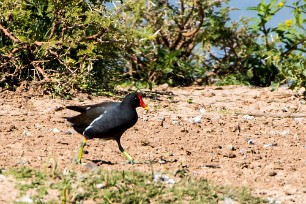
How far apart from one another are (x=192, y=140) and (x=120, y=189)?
2601 mm

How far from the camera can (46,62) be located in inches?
419

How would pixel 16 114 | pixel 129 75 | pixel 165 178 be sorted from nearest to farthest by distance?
pixel 165 178, pixel 16 114, pixel 129 75

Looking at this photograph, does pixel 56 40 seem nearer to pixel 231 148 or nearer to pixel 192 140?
pixel 192 140

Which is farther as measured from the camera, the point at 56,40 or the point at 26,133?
the point at 56,40

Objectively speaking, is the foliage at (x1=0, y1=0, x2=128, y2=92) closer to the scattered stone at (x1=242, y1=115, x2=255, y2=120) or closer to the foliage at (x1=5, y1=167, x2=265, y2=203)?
the scattered stone at (x1=242, y1=115, x2=255, y2=120)

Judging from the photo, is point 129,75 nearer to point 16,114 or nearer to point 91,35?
point 91,35

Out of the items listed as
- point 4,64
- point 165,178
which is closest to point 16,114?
point 4,64

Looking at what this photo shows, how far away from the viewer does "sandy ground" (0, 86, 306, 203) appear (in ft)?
22.8

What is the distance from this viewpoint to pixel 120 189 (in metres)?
5.93

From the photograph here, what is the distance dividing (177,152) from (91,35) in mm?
3413

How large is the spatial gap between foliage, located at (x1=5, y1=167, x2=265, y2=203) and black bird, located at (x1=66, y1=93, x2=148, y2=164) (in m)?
0.78

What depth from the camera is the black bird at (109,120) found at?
23.2ft

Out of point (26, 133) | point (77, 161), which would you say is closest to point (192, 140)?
point (26, 133)

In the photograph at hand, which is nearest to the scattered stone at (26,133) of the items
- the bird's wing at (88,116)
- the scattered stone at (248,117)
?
the bird's wing at (88,116)
